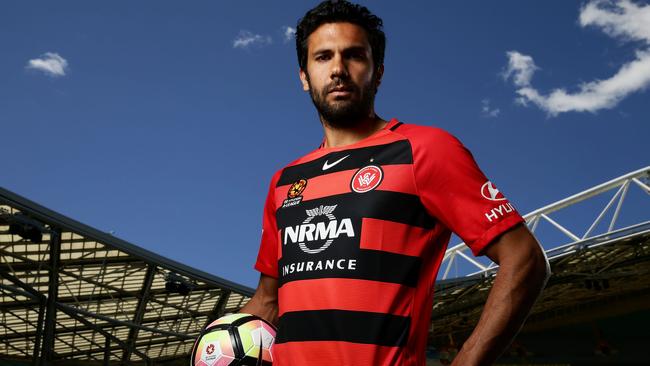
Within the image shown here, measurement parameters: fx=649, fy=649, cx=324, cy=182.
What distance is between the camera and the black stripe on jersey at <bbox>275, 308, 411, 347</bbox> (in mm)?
2088

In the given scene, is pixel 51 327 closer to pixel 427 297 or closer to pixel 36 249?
pixel 36 249

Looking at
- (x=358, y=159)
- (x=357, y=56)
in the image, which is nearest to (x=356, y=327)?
(x=358, y=159)

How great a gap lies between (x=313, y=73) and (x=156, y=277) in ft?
69.7

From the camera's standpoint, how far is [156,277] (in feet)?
74.2

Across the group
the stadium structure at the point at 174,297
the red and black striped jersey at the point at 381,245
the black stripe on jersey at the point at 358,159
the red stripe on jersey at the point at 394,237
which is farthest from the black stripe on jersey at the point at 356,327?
the stadium structure at the point at 174,297

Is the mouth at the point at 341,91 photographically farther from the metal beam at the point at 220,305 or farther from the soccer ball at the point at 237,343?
the metal beam at the point at 220,305

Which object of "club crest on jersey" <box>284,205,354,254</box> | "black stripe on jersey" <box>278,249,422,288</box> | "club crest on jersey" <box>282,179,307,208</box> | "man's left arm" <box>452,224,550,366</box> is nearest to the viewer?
"man's left arm" <box>452,224,550,366</box>

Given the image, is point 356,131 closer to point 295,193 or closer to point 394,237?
point 295,193

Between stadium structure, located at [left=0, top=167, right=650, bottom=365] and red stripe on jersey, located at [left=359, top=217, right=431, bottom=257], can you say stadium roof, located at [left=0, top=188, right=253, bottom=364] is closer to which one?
stadium structure, located at [left=0, top=167, right=650, bottom=365]

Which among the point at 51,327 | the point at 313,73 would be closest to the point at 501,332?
the point at 313,73

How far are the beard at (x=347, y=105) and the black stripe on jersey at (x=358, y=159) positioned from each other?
124 millimetres

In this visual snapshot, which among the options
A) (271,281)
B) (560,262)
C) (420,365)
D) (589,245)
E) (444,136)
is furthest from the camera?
(560,262)

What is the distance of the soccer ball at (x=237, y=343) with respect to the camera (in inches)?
108

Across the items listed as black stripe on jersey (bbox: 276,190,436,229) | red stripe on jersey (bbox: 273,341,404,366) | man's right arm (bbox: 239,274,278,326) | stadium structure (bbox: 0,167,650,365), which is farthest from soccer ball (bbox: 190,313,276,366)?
stadium structure (bbox: 0,167,650,365)
